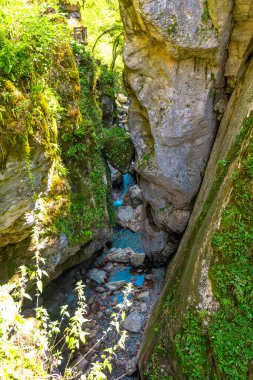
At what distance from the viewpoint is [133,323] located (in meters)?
8.88

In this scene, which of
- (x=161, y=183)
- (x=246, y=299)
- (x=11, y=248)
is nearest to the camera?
(x=246, y=299)

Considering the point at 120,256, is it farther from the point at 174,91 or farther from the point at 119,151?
the point at 174,91

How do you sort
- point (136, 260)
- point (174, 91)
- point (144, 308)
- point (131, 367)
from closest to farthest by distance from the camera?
point (131, 367) < point (174, 91) < point (144, 308) < point (136, 260)

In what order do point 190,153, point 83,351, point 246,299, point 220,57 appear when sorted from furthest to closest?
1. point 190,153
2. point 83,351
3. point 220,57
4. point 246,299

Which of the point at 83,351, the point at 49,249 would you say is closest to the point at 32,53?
the point at 49,249

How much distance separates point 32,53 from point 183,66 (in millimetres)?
4195

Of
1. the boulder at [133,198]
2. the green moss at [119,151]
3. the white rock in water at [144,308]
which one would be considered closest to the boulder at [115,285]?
the white rock in water at [144,308]

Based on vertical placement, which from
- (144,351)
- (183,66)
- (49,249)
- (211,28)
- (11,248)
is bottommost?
(144,351)

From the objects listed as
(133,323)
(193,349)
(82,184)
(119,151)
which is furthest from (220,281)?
(119,151)

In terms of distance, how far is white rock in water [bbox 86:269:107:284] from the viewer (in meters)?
10.8

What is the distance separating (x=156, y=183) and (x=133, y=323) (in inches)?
167

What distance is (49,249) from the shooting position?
6938mm

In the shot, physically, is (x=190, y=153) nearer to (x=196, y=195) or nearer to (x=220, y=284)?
(x=196, y=195)

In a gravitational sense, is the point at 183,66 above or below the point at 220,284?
above
